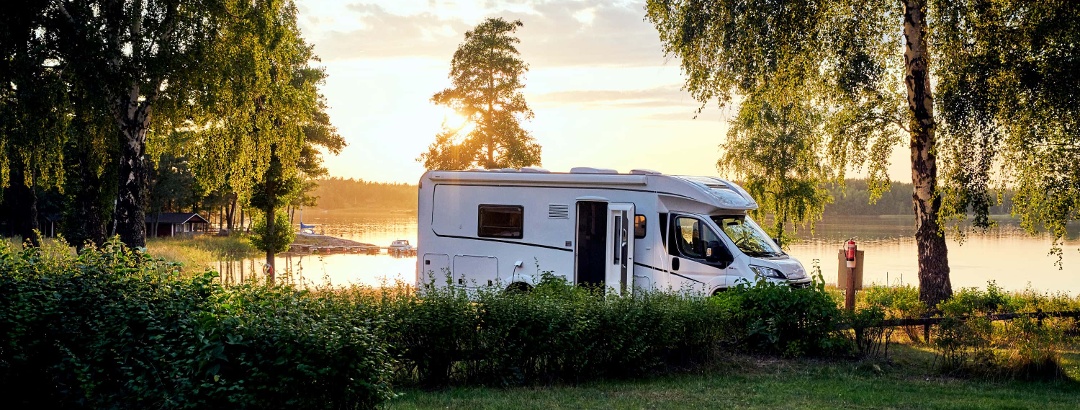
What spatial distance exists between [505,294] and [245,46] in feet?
35.9

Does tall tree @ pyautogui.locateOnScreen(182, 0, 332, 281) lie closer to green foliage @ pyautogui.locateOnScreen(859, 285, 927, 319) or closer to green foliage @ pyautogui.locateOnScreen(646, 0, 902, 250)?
green foliage @ pyautogui.locateOnScreen(646, 0, 902, 250)

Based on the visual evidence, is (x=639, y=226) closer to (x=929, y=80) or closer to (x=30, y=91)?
(x=929, y=80)

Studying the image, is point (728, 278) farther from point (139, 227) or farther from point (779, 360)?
point (139, 227)

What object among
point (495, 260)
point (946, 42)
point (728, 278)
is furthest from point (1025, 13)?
point (495, 260)

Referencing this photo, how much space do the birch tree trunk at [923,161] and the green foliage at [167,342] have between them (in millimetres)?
11452

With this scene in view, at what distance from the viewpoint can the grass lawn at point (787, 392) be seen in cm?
789

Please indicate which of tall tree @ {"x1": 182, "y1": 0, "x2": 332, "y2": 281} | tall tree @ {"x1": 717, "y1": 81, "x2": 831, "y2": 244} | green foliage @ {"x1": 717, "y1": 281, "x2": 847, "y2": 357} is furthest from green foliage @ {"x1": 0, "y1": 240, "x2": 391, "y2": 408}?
tall tree @ {"x1": 717, "y1": 81, "x2": 831, "y2": 244}

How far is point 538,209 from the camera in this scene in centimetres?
1429

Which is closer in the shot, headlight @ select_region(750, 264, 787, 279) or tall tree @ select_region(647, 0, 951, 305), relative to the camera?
headlight @ select_region(750, 264, 787, 279)

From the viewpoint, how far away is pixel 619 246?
13.7m

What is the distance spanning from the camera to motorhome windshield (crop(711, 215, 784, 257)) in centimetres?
1336

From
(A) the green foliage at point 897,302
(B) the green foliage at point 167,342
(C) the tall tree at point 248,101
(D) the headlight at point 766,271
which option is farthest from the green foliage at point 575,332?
(C) the tall tree at point 248,101

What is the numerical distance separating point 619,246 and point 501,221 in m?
2.14

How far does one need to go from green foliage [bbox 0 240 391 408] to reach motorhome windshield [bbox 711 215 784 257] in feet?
23.7
